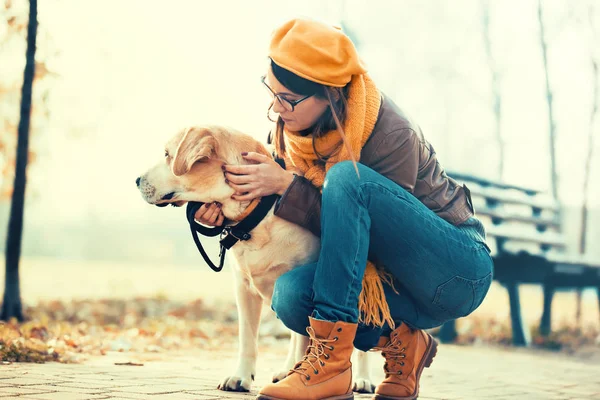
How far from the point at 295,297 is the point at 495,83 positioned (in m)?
7.40

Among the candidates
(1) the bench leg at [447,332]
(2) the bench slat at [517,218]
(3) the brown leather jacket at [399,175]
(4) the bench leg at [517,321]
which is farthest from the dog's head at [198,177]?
(4) the bench leg at [517,321]

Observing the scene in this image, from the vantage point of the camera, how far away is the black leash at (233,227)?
2617 mm

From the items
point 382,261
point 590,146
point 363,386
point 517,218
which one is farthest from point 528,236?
point 382,261

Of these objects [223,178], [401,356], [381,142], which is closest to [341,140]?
[381,142]

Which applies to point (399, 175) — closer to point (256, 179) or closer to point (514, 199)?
point (256, 179)

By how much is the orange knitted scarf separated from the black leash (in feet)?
0.69

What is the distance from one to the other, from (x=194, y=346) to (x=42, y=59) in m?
2.57

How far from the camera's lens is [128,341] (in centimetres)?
445

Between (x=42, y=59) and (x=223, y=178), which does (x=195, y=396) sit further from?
(x=42, y=59)

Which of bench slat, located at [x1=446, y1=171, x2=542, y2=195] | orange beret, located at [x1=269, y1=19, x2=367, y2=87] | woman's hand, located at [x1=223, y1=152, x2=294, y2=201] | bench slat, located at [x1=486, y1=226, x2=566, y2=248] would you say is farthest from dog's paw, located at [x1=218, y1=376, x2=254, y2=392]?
bench slat, located at [x1=486, y1=226, x2=566, y2=248]

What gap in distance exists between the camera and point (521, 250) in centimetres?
583

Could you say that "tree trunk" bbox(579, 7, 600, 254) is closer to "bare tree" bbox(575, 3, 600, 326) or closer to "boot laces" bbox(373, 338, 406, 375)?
"bare tree" bbox(575, 3, 600, 326)

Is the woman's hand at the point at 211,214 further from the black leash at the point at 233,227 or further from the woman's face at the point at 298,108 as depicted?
the woman's face at the point at 298,108

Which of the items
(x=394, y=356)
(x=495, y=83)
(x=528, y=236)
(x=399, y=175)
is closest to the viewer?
(x=399, y=175)
